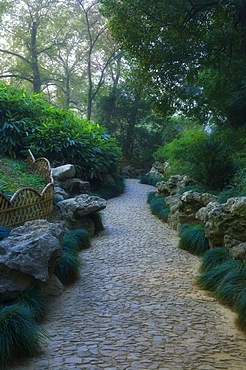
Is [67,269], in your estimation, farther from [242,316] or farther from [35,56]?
[35,56]

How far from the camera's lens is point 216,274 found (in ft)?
12.8

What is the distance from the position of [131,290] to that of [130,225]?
11.6ft

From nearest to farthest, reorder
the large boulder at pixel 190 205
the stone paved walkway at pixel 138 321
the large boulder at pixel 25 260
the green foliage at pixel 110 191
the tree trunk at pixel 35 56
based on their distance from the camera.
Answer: the stone paved walkway at pixel 138 321 → the large boulder at pixel 25 260 → the large boulder at pixel 190 205 → the green foliage at pixel 110 191 → the tree trunk at pixel 35 56

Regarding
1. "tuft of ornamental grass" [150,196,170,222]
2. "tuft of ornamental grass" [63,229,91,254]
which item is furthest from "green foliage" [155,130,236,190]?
"tuft of ornamental grass" [63,229,91,254]

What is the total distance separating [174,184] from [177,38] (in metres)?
4.07

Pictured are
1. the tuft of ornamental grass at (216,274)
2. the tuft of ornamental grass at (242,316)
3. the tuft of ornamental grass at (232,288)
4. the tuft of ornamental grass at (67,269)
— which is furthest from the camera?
the tuft of ornamental grass at (67,269)

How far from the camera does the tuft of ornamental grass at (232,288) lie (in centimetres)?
337

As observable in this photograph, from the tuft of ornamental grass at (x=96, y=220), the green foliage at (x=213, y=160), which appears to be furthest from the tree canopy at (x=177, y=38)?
the tuft of ornamental grass at (x=96, y=220)

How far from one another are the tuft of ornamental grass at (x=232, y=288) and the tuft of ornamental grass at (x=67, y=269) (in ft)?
5.82

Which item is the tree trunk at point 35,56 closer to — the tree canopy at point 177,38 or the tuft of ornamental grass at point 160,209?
the tuft of ornamental grass at point 160,209

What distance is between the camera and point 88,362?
7.89 feet

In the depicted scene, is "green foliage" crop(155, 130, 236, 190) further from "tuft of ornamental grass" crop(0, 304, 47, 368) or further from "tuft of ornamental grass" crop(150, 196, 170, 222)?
"tuft of ornamental grass" crop(0, 304, 47, 368)

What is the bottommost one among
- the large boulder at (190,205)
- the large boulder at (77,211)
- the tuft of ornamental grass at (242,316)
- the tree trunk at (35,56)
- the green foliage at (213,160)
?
the tuft of ornamental grass at (242,316)

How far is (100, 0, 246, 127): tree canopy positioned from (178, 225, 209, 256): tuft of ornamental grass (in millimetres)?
2641
